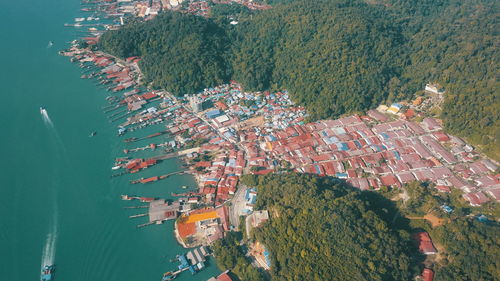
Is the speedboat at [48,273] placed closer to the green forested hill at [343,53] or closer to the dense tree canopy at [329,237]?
the dense tree canopy at [329,237]

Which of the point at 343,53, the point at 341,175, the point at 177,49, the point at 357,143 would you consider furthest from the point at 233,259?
the point at 177,49

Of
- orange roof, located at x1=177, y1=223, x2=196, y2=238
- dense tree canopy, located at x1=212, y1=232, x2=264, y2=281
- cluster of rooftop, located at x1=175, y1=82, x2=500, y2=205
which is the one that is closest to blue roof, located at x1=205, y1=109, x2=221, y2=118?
cluster of rooftop, located at x1=175, y1=82, x2=500, y2=205

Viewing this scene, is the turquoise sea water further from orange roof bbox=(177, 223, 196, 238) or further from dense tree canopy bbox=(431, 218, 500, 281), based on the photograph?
dense tree canopy bbox=(431, 218, 500, 281)

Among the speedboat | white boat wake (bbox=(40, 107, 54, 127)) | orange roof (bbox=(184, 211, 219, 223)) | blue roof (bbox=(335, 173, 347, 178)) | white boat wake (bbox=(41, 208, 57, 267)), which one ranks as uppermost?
white boat wake (bbox=(40, 107, 54, 127))

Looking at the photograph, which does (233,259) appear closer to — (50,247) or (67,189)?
(50,247)

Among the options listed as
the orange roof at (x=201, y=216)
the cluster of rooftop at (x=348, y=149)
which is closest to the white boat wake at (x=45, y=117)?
the cluster of rooftop at (x=348, y=149)

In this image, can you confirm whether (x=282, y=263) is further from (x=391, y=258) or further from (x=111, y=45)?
(x=111, y=45)
